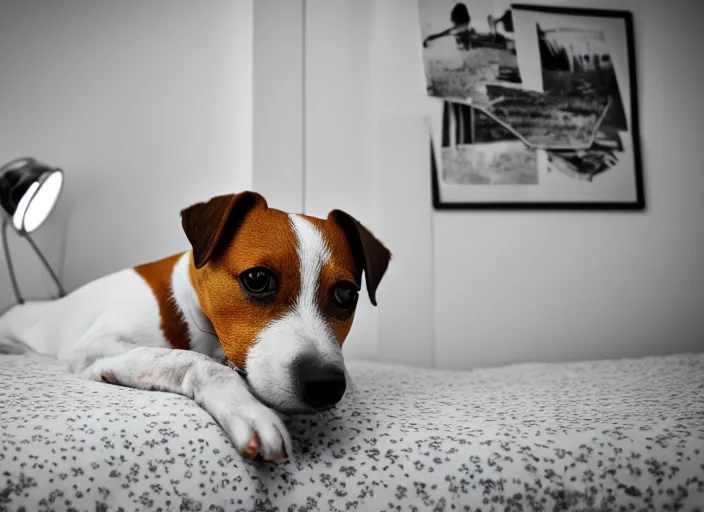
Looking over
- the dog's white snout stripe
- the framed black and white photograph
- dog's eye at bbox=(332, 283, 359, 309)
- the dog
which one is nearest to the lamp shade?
the dog

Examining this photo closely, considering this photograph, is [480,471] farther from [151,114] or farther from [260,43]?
[151,114]

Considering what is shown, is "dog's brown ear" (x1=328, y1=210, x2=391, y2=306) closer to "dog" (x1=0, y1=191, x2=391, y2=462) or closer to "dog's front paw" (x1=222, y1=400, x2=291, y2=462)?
"dog" (x1=0, y1=191, x2=391, y2=462)

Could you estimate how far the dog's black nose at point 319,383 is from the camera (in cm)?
74

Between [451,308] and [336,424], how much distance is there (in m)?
1.41

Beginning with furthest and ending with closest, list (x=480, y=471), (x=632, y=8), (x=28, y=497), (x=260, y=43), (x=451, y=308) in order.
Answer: (x=632, y=8) → (x=451, y=308) → (x=260, y=43) → (x=480, y=471) → (x=28, y=497)

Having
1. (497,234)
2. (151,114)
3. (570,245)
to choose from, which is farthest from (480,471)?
(151,114)

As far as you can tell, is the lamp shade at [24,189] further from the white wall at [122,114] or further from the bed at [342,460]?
the bed at [342,460]

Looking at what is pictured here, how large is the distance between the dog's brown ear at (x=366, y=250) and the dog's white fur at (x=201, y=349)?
101 millimetres

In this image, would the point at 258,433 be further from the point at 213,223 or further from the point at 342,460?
the point at 213,223

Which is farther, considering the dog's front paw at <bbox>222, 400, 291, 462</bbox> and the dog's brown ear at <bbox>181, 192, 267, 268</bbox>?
the dog's brown ear at <bbox>181, 192, 267, 268</bbox>

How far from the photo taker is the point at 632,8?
2.31 meters

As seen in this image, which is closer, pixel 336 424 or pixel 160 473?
pixel 160 473

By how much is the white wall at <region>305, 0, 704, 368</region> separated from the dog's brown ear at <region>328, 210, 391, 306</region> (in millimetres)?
931

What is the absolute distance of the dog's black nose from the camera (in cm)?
74
